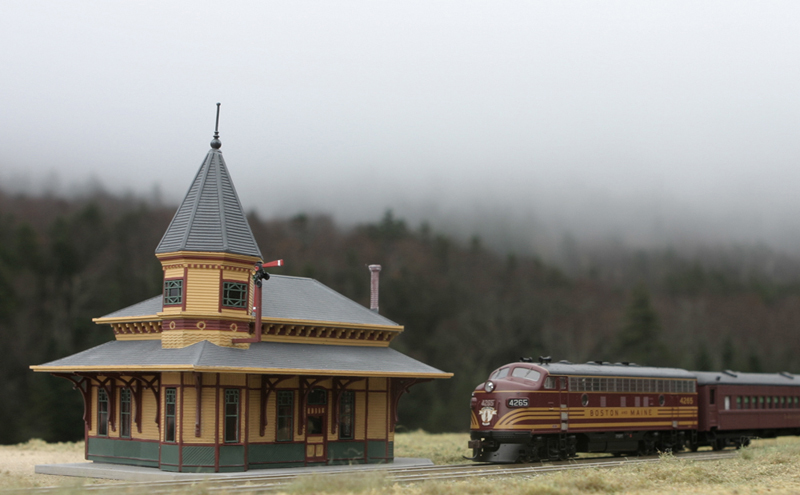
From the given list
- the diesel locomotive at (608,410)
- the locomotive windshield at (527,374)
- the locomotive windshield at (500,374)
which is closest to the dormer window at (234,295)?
the diesel locomotive at (608,410)

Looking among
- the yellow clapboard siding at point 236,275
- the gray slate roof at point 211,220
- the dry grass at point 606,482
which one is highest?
the gray slate roof at point 211,220

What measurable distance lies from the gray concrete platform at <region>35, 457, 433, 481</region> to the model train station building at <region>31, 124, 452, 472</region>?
642 millimetres

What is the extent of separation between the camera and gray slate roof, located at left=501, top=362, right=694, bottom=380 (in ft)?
107

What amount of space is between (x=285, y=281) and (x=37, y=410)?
102 ft

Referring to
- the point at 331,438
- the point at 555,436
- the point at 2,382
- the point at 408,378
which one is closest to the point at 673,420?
the point at 555,436

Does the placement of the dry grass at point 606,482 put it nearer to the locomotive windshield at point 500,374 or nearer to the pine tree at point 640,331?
the locomotive windshield at point 500,374

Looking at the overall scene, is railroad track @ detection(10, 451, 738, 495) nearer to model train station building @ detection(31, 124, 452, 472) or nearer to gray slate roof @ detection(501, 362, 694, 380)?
model train station building @ detection(31, 124, 452, 472)

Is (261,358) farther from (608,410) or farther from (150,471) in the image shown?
(608,410)

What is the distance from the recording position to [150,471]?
27.5 metres

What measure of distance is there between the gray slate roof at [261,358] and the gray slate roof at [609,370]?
4.60 metres

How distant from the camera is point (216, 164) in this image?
31766 millimetres

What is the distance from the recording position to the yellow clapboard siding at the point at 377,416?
31938mm

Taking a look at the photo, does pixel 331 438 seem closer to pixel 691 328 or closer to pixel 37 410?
pixel 37 410

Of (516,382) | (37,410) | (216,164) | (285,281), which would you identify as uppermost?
(216,164)
